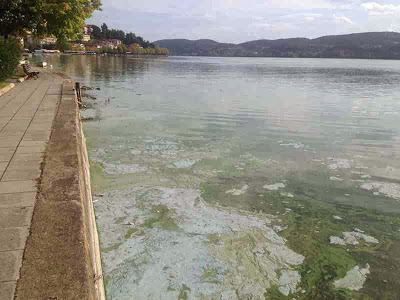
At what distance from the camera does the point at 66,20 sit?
20.8 m

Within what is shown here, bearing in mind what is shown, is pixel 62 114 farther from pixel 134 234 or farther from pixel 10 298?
pixel 10 298

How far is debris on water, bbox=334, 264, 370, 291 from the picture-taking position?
4.86 metres

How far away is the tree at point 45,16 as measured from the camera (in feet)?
62.5

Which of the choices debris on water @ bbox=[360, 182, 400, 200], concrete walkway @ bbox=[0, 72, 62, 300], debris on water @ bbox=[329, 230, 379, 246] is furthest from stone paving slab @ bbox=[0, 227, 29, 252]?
debris on water @ bbox=[360, 182, 400, 200]

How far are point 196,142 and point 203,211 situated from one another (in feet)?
17.5

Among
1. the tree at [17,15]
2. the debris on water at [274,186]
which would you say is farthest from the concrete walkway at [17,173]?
the tree at [17,15]

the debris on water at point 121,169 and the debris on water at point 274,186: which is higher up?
the debris on water at point 121,169

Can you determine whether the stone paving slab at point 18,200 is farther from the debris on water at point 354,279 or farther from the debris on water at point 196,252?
the debris on water at point 354,279

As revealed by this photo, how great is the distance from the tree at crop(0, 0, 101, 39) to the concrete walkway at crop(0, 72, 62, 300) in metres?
9.51

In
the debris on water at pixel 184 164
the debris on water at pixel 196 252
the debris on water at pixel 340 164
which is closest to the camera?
the debris on water at pixel 196 252

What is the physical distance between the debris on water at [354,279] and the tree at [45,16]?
1978 cm

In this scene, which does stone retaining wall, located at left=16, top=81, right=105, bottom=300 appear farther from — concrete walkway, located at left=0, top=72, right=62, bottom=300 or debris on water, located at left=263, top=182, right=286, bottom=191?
debris on water, located at left=263, top=182, right=286, bottom=191

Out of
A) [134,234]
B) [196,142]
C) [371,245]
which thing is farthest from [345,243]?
[196,142]

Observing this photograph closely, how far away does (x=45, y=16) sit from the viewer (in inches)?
817
